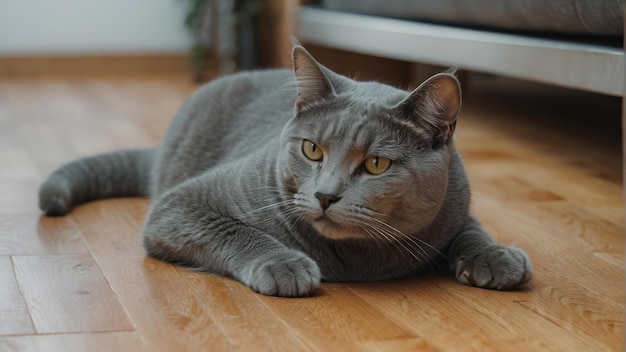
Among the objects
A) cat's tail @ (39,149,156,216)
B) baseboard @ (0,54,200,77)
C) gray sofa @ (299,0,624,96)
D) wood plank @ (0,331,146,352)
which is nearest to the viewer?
wood plank @ (0,331,146,352)

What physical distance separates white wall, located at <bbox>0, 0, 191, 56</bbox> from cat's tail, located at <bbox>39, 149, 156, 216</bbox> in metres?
2.61

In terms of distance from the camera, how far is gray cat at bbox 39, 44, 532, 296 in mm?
1594

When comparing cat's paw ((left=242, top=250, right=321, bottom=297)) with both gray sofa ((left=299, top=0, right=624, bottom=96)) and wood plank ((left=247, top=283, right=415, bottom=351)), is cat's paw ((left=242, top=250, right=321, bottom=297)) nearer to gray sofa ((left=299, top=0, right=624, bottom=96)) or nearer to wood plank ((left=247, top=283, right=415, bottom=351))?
wood plank ((left=247, top=283, right=415, bottom=351))

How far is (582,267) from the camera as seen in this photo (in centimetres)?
190

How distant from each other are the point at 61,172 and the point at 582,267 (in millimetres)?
1251

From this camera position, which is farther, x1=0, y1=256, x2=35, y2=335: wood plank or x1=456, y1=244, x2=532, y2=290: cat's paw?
x1=456, y1=244, x2=532, y2=290: cat's paw

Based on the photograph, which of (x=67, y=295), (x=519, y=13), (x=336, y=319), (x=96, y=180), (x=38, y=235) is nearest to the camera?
(x=336, y=319)

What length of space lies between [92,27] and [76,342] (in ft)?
12.3

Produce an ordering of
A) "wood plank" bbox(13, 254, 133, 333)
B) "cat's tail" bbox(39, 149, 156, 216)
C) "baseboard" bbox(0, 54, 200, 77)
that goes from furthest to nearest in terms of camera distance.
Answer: "baseboard" bbox(0, 54, 200, 77) < "cat's tail" bbox(39, 149, 156, 216) < "wood plank" bbox(13, 254, 133, 333)

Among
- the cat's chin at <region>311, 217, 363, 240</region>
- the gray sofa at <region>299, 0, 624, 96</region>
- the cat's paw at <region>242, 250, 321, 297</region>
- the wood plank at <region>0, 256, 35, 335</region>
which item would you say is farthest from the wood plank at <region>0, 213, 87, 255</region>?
the gray sofa at <region>299, 0, 624, 96</region>

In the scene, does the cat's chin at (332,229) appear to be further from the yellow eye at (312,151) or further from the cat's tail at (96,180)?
the cat's tail at (96,180)

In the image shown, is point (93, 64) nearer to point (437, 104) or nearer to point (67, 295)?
point (67, 295)

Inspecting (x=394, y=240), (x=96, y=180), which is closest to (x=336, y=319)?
(x=394, y=240)

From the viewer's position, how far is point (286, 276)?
1.62 metres
